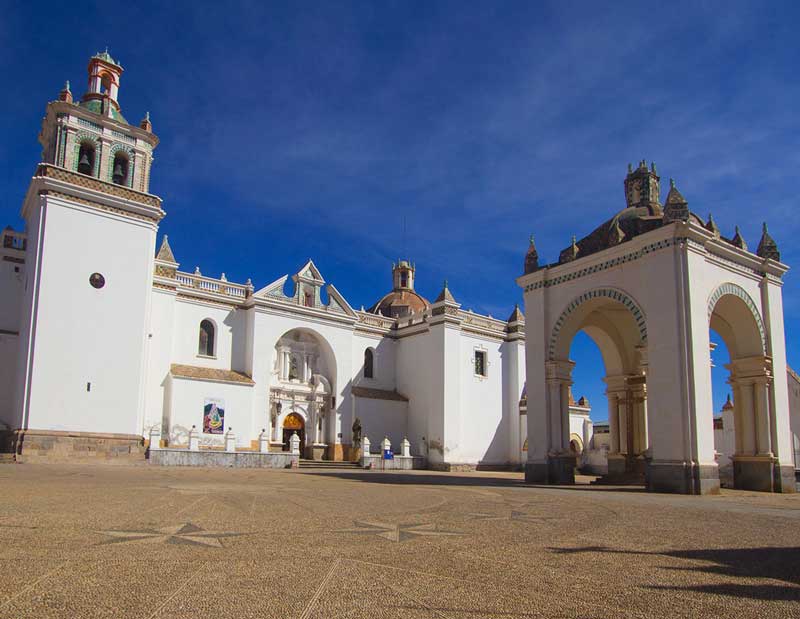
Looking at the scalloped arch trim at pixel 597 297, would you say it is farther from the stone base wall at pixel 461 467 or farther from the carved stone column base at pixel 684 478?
Answer: the stone base wall at pixel 461 467

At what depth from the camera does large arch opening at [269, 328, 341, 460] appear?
93.6ft

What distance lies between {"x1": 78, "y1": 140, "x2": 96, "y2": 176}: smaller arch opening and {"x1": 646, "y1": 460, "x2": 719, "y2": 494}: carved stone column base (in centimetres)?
1871

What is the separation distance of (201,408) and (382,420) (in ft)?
30.1

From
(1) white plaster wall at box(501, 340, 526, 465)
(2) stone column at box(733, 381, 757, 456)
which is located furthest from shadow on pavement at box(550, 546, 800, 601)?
(1) white plaster wall at box(501, 340, 526, 465)

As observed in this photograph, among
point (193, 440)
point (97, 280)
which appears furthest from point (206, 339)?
point (97, 280)

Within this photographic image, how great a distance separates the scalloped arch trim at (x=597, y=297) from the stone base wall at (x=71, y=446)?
41.1 ft

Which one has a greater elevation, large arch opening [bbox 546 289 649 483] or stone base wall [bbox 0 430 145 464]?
large arch opening [bbox 546 289 649 483]

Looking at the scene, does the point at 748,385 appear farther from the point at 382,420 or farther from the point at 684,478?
the point at 382,420

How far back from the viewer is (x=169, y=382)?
79.3ft

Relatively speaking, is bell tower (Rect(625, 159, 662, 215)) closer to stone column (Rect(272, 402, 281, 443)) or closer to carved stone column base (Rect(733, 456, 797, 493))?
carved stone column base (Rect(733, 456, 797, 493))

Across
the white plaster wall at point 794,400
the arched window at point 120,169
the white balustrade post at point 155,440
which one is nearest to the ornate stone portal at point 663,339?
the white plaster wall at point 794,400

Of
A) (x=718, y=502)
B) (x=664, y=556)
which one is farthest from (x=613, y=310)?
(x=664, y=556)

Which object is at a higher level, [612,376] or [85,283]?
[85,283]

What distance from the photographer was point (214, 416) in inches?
983
